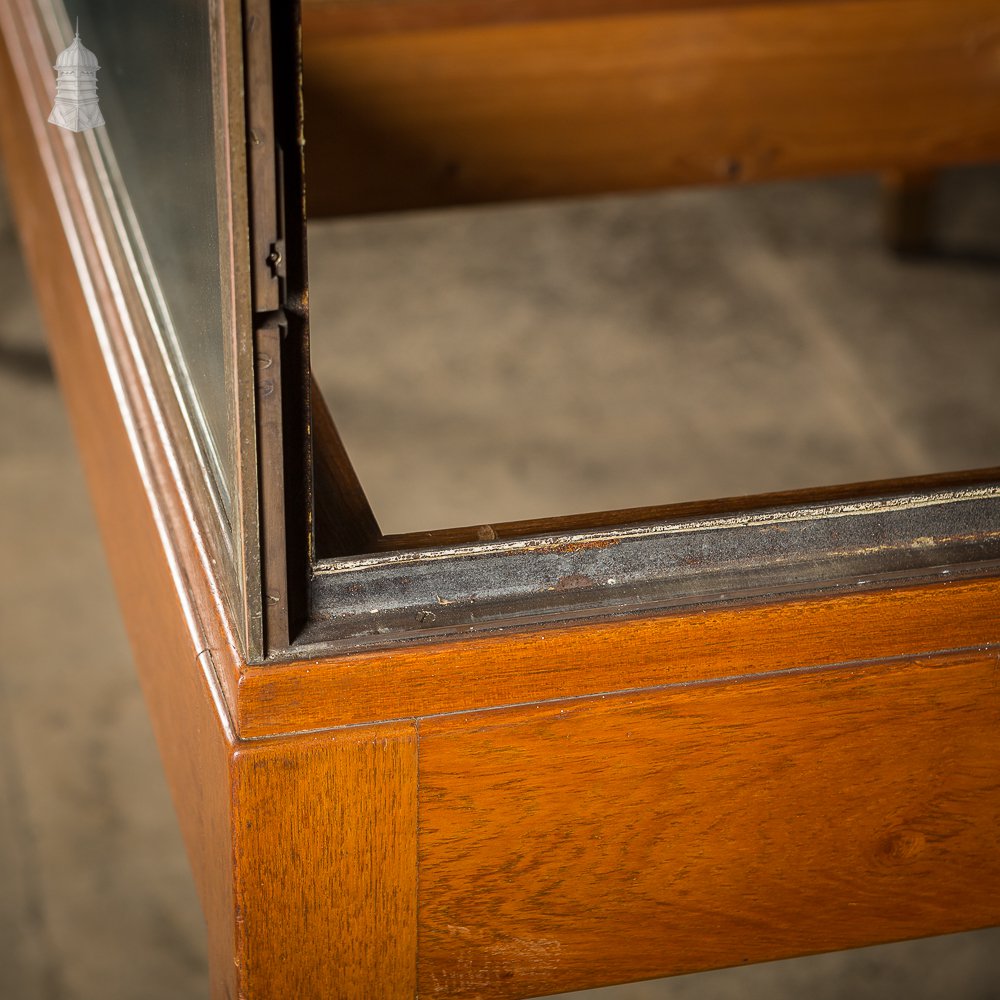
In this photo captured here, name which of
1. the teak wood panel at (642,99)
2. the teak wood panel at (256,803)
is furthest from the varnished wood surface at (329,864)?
the teak wood panel at (642,99)

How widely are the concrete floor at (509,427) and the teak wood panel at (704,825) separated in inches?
32.4

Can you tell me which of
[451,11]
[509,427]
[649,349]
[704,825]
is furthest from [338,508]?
[649,349]

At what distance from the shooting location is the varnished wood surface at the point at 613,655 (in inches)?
29.8

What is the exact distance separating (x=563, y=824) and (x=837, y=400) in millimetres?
1920

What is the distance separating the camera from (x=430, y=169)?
184 centimetres

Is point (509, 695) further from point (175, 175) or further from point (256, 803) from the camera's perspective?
point (175, 175)

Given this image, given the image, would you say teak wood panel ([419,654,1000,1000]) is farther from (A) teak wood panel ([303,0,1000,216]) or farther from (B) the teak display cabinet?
(A) teak wood panel ([303,0,1000,216])

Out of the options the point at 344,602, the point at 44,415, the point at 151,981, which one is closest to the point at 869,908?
the point at 344,602

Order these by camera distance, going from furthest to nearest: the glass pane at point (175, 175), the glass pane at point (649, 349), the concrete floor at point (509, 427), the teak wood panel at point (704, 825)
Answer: the glass pane at point (649, 349) < the concrete floor at point (509, 427) < the teak wood panel at point (704, 825) < the glass pane at point (175, 175)

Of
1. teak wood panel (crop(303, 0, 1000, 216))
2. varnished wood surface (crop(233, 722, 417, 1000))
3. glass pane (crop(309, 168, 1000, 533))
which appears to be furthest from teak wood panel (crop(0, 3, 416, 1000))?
glass pane (crop(309, 168, 1000, 533))

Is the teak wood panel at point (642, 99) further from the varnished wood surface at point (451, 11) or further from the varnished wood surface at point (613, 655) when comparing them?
the varnished wood surface at point (613, 655)

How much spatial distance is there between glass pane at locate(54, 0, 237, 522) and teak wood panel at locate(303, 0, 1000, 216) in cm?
71

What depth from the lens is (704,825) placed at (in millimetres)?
884

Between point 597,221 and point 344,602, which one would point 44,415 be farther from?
point 344,602
